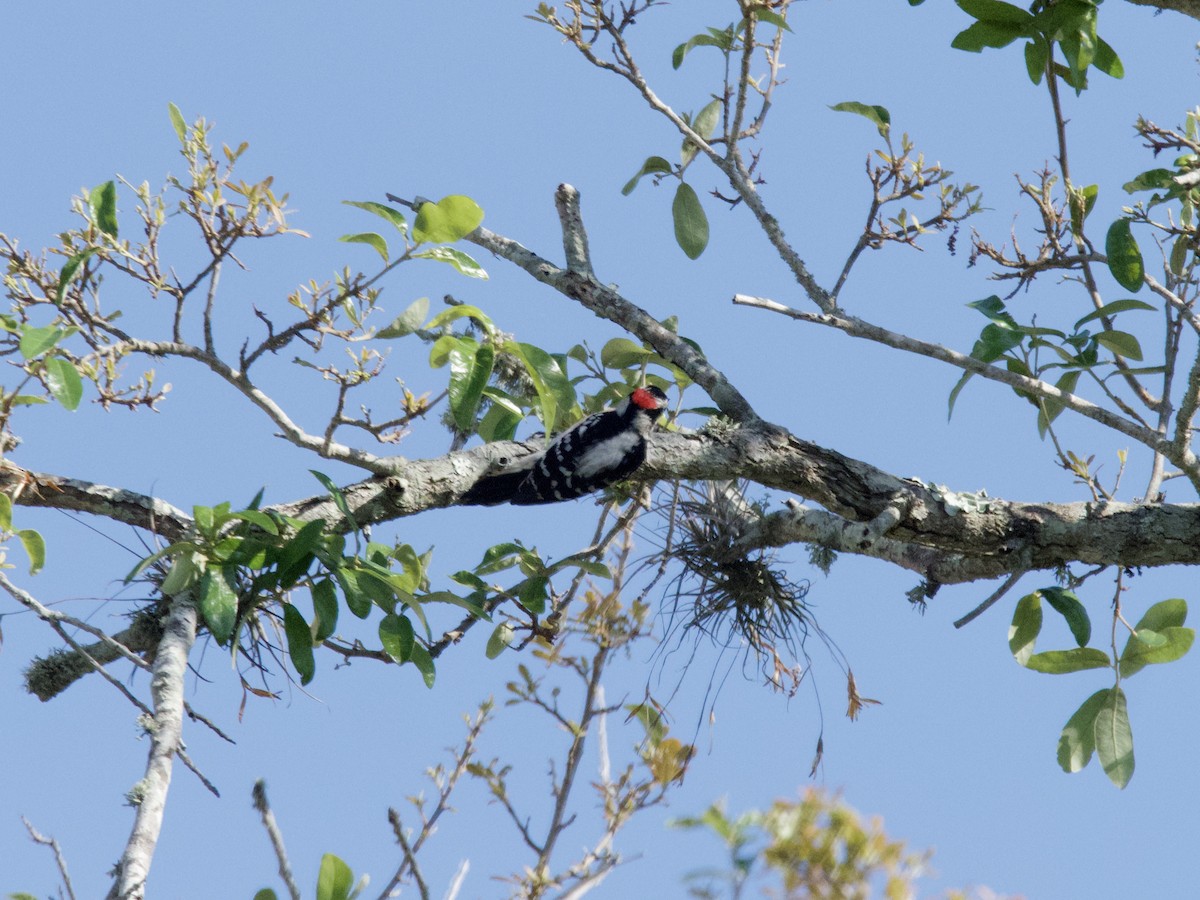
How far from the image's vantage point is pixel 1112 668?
2.42 meters

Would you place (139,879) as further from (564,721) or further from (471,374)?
(564,721)

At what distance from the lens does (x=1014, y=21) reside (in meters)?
2.35

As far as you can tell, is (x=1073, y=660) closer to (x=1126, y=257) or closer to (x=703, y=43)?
(x=1126, y=257)

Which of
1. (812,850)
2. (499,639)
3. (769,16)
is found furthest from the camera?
(499,639)

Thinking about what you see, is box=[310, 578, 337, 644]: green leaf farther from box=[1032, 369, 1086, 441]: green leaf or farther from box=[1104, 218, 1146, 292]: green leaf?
box=[1104, 218, 1146, 292]: green leaf

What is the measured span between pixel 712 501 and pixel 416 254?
1.20m

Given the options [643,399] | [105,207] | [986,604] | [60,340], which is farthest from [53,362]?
[986,604]

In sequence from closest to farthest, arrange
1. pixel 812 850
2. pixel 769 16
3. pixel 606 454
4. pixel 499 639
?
pixel 812 850 < pixel 769 16 < pixel 606 454 < pixel 499 639

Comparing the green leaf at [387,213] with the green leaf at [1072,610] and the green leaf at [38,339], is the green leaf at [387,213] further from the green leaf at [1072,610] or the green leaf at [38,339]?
the green leaf at [1072,610]

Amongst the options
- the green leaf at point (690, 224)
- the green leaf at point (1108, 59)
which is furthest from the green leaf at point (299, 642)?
the green leaf at point (1108, 59)

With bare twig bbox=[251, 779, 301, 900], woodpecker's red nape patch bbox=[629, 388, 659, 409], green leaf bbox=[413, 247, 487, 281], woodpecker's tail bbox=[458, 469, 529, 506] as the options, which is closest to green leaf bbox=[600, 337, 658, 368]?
woodpecker's red nape patch bbox=[629, 388, 659, 409]

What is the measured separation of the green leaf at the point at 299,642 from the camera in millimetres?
2221

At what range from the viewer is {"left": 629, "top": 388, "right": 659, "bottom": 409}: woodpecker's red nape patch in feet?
9.35

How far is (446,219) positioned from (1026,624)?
63.7 inches
